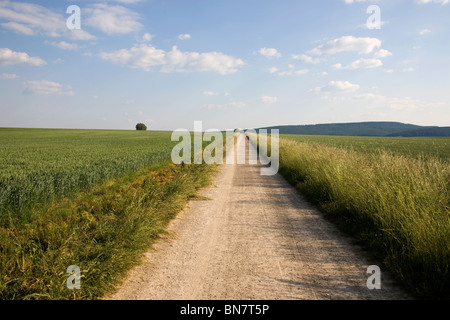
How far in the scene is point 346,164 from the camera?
8617mm

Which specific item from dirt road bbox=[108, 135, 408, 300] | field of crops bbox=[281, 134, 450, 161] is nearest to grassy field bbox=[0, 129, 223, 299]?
dirt road bbox=[108, 135, 408, 300]

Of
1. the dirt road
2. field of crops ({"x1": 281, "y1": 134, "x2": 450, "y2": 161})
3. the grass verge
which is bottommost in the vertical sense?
the dirt road

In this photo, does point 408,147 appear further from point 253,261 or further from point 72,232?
point 72,232

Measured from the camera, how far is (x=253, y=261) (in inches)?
161

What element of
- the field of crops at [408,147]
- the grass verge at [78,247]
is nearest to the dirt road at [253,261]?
the grass verge at [78,247]

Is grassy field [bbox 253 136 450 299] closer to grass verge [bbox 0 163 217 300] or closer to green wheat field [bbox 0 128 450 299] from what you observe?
green wheat field [bbox 0 128 450 299]

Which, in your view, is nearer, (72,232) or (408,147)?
(72,232)

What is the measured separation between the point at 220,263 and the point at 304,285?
1.28 metres

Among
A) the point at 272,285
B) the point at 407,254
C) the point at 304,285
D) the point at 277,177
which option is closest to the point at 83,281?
the point at 272,285

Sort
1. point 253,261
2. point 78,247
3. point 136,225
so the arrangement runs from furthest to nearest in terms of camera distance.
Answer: point 136,225 < point 253,261 < point 78,247

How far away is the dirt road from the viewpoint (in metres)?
3.23

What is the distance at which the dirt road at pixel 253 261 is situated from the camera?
3232 millimetres

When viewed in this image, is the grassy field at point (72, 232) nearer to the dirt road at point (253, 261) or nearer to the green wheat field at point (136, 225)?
the green wheat field at point (136, 225)

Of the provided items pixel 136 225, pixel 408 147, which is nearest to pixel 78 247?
pixel 136 225
